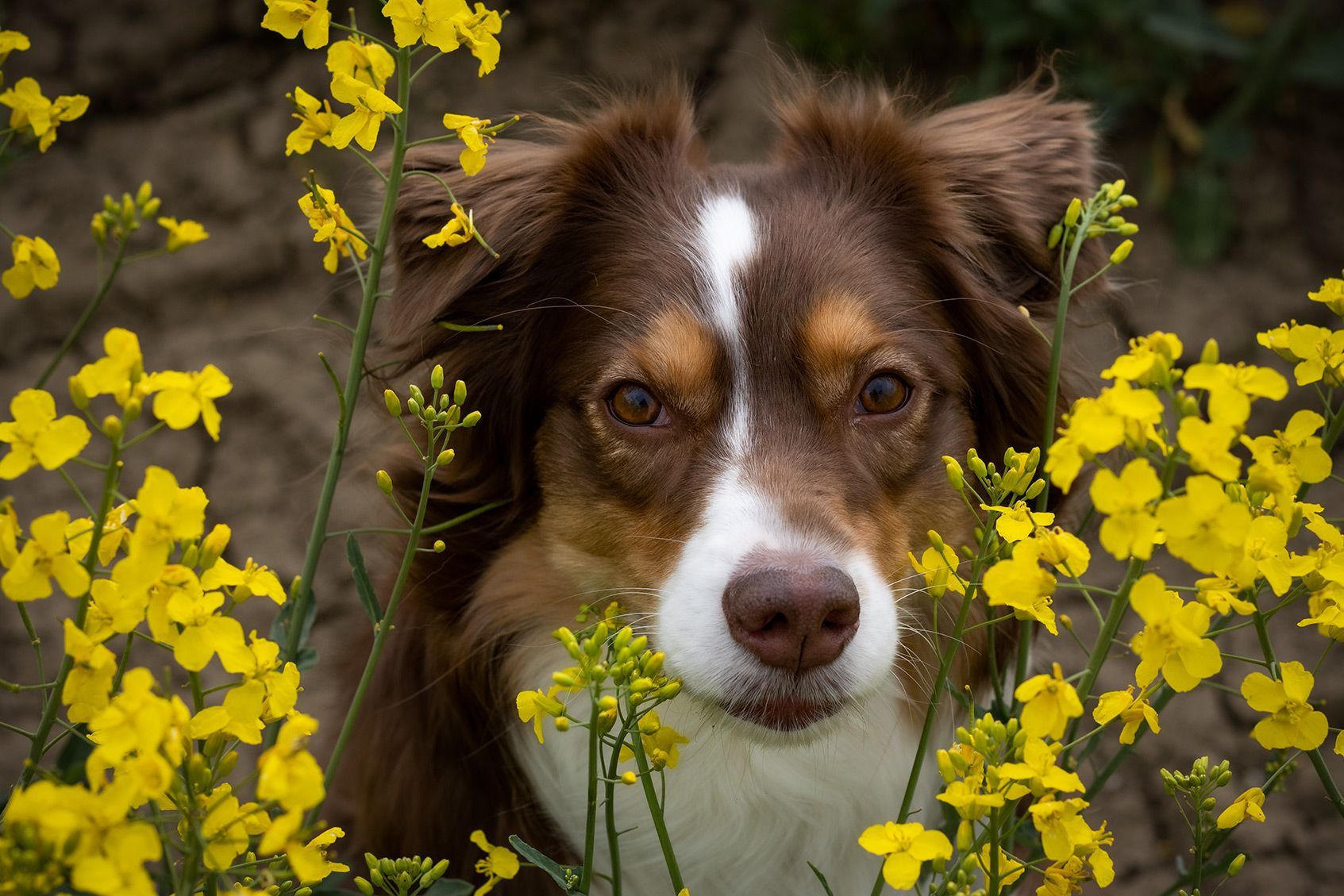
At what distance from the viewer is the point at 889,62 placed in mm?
5188

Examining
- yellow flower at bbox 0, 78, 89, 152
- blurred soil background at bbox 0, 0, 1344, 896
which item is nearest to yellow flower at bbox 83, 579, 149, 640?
yellow flower at bbox 0, 78, 89, 152

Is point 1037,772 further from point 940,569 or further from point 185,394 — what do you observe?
point 185,394

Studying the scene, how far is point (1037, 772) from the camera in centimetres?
149

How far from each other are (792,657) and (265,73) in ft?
13.5

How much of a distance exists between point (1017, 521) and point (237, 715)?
0.94 metres

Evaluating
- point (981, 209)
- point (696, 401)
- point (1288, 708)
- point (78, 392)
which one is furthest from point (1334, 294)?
point (78, 392)

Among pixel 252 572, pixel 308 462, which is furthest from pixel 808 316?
pixel 308 462

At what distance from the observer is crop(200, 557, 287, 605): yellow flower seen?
149 centimetres

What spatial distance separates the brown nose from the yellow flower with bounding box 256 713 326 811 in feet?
3.20

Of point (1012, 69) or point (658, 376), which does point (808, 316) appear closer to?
point (658, 376)

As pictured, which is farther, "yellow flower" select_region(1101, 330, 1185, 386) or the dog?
the dog

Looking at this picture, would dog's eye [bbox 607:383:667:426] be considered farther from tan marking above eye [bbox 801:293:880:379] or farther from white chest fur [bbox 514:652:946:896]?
white chest fur [bbox 514:652:946:896]

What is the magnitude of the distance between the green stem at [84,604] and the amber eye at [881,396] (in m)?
1.43

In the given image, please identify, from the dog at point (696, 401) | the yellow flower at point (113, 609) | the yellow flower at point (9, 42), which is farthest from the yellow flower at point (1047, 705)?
the yellow flower at point (9, 42)
